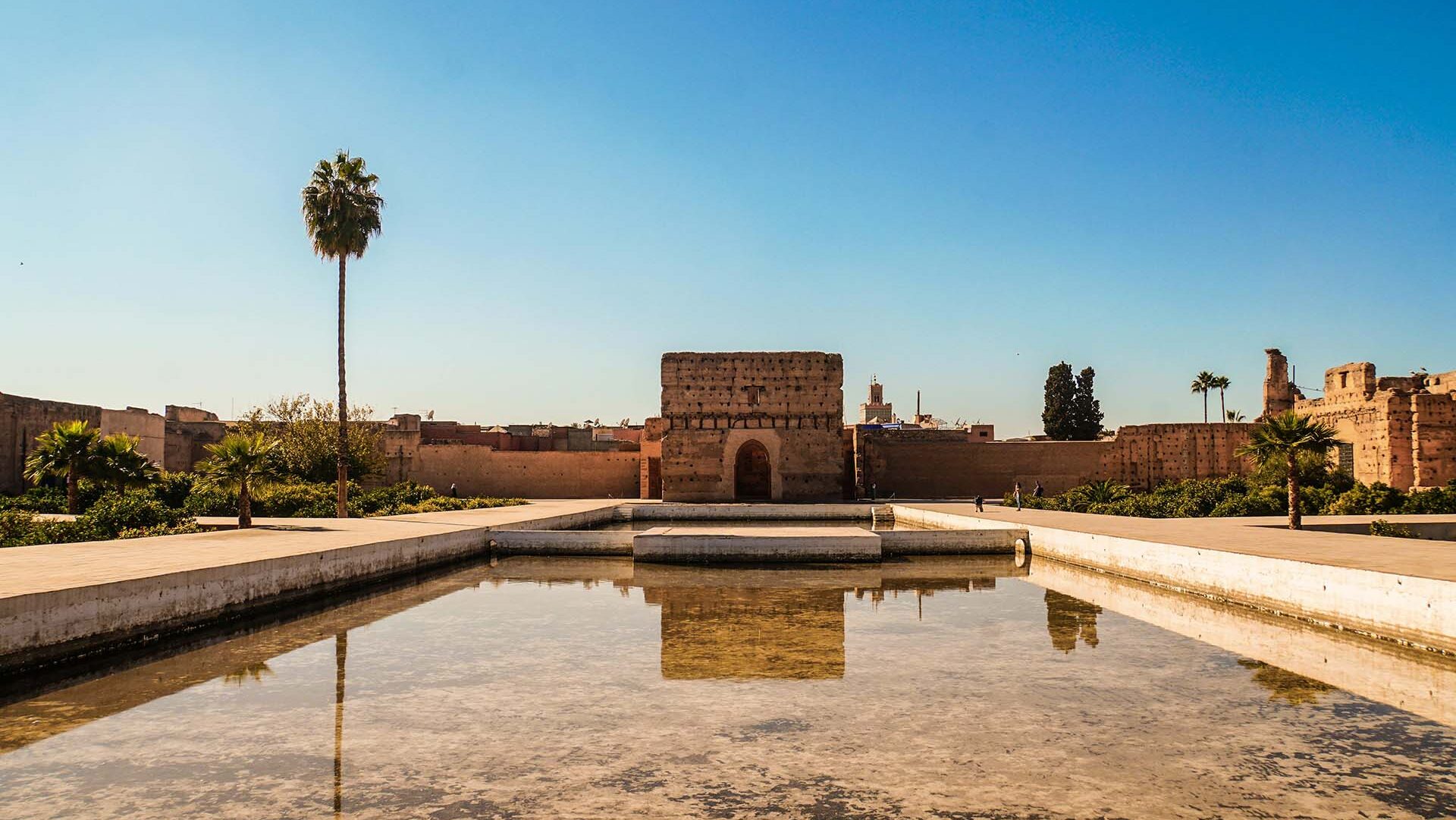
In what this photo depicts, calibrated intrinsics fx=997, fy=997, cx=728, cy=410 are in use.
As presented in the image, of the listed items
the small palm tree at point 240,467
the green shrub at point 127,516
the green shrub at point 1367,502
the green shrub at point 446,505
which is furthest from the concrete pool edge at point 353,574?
the green shrub at point 446,505

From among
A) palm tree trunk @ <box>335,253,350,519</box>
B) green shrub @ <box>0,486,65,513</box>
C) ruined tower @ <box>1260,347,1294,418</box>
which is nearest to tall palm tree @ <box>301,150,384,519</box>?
palm tree trunk @ <box>335,253,350,519</box>

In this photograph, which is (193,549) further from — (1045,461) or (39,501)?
(1045,461)

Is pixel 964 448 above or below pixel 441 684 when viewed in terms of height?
above

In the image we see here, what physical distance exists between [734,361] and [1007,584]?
17.6 m

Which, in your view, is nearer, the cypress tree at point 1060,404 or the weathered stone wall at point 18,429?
the weathered stone wall at point 18,429

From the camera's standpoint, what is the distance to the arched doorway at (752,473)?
3219 centimetres

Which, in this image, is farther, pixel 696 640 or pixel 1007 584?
pixel 1007 584

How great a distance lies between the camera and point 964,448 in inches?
1212

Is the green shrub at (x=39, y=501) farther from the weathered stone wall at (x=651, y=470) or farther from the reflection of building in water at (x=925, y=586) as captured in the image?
the weathered stone wall at (x=651, y=470)

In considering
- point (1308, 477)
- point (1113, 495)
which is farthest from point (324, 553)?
point (1308, 477)

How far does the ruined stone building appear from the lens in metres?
24.7

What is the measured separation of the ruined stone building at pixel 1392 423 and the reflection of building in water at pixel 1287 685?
1995cm

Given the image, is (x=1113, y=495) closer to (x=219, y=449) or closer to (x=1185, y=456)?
(x=1185, y=456)

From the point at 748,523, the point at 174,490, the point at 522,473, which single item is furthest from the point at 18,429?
the point at 748,523
